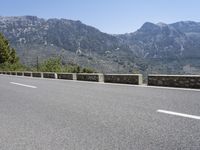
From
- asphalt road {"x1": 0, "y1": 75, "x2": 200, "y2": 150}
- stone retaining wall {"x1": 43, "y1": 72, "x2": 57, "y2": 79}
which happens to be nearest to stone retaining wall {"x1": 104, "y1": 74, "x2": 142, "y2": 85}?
asphalt road {"x1": 0, "y1": 75, "x2": 200, "y2": 150}

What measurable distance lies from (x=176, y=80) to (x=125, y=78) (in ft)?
14.7

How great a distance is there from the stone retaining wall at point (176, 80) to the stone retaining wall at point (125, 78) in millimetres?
1011

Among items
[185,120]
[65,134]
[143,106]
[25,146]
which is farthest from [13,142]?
[143,106]

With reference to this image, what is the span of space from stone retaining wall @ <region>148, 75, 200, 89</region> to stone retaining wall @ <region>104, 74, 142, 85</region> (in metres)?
1.01

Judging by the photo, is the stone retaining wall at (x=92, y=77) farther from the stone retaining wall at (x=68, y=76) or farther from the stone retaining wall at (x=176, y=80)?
the stone retaining wall at (x=176, y=80)

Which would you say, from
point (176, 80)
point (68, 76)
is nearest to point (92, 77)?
point (68, 76)

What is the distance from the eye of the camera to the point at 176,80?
15117mm

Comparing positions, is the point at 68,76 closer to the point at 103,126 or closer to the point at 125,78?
the point at 125,78

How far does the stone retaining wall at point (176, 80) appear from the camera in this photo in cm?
1411

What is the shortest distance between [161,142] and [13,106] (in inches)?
237

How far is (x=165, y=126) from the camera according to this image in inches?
238

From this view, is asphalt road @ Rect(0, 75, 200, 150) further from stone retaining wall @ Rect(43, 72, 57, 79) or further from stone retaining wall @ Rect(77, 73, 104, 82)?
stone retaining wall @ Rect(43, 72, 57, 79)

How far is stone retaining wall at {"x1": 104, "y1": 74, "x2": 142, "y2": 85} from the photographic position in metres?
17.8

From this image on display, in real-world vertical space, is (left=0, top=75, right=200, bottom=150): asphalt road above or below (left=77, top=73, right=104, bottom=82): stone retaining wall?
below
